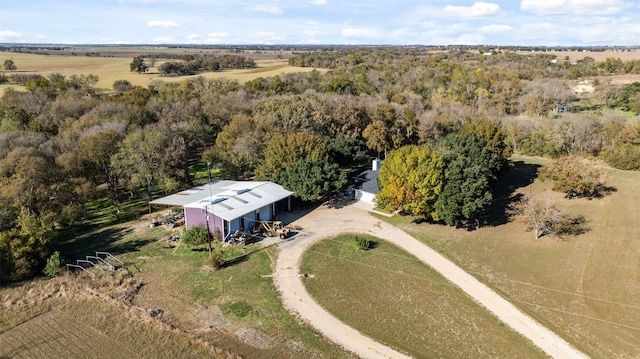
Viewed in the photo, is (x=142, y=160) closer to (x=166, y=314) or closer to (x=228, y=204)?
(x=228, y=204)

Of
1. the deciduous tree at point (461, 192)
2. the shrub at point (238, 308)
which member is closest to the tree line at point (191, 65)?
the deciduous tree at point (461, 192)

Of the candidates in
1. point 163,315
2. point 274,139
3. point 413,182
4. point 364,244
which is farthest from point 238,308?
point 274,139

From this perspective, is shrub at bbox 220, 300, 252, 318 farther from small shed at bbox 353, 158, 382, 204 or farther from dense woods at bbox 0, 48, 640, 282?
small shed at bbox 353, 158, 382, 204

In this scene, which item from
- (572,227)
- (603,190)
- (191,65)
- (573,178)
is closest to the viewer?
(572,227)

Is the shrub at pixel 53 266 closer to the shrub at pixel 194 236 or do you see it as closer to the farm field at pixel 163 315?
the farm field at pixel 163 315

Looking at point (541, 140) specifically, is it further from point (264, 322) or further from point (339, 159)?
point (264, 322)
